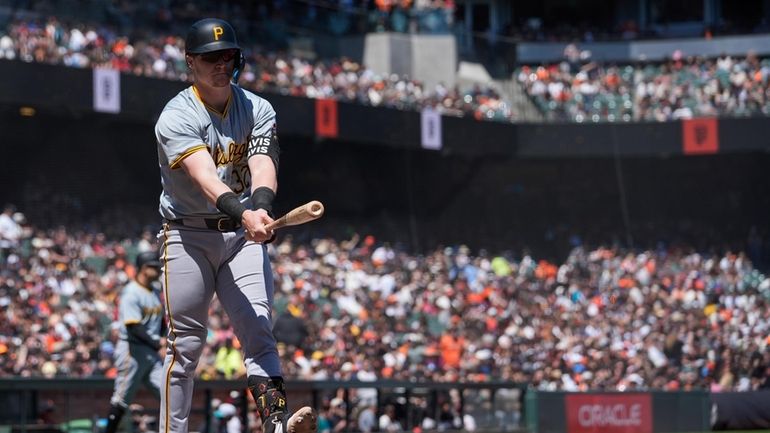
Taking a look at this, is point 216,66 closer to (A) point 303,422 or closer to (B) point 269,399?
(B) point 269,399

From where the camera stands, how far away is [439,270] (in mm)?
27875

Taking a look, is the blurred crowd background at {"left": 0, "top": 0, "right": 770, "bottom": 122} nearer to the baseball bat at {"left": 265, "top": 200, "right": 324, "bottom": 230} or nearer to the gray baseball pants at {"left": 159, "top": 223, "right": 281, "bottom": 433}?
the gray baseball pants at {"left": 159, "top": 223, "right": 281, "bottom": 433}

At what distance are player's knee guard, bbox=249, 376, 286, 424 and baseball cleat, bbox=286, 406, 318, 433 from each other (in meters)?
0.29

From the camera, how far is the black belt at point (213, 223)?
6688 millimetres

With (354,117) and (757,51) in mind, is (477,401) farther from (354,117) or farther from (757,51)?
(757,51)

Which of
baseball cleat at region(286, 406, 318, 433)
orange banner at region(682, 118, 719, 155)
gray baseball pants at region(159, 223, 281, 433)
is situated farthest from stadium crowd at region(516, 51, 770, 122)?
baseball cleat at region(286, 406, 318, 433)

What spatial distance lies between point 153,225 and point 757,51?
17.4 metres

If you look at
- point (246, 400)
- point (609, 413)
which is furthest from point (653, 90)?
point (246, 400)

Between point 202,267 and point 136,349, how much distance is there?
519cm

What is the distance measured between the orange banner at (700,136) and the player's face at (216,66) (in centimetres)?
2575

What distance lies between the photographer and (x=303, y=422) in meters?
6.05

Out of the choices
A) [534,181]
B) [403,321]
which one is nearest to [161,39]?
[403,321]

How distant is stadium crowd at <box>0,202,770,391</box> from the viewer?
19.7 metres

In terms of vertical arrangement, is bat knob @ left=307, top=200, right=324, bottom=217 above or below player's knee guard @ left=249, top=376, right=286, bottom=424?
above
